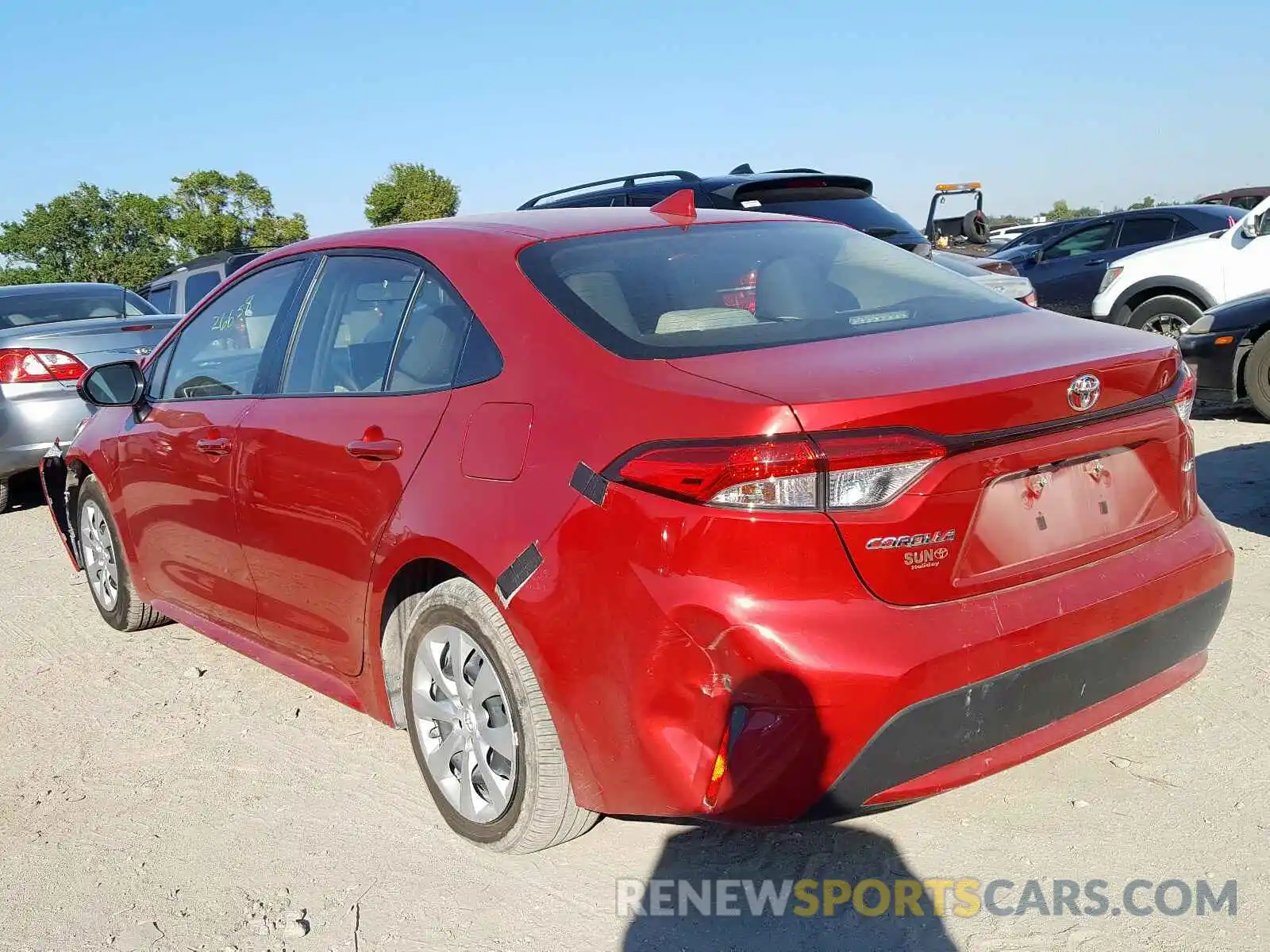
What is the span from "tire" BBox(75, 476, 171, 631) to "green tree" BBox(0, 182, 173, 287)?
240ft

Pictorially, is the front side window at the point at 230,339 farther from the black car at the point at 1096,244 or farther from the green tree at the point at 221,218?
the green tree at the point at 221,218

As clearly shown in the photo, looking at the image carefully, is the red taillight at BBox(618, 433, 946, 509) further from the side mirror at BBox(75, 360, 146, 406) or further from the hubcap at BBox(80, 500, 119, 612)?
the hubcap at BBox(80, 500, 119, 612)

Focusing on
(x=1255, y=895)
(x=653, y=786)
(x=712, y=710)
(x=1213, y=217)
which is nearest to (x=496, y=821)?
(x=653, y=786)

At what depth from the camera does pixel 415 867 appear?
3088 mm

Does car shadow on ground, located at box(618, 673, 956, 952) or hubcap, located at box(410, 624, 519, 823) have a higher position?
hubcap, located at box(410, 624, 519, 823)

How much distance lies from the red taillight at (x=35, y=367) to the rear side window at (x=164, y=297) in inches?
170

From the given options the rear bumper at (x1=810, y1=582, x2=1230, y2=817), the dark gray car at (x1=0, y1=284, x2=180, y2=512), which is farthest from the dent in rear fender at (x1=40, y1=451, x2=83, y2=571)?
the rear bumper at (x1=810, y1=582, x2=1230, y2=817)

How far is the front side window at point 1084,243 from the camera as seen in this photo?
13.3m

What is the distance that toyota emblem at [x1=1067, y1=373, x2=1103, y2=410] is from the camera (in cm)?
260

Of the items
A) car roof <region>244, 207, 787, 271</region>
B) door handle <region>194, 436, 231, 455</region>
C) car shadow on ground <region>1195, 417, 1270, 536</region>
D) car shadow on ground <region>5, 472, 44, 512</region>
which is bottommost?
car shadow on ground <region>5, 472, 44, 512</region>

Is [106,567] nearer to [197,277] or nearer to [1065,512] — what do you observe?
[1065,512]

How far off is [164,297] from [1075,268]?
10354 mm

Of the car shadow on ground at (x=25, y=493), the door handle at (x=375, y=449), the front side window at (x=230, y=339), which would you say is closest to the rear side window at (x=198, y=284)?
the car shadow on ground at (x=25, y=493)

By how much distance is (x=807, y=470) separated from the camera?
2.36m
